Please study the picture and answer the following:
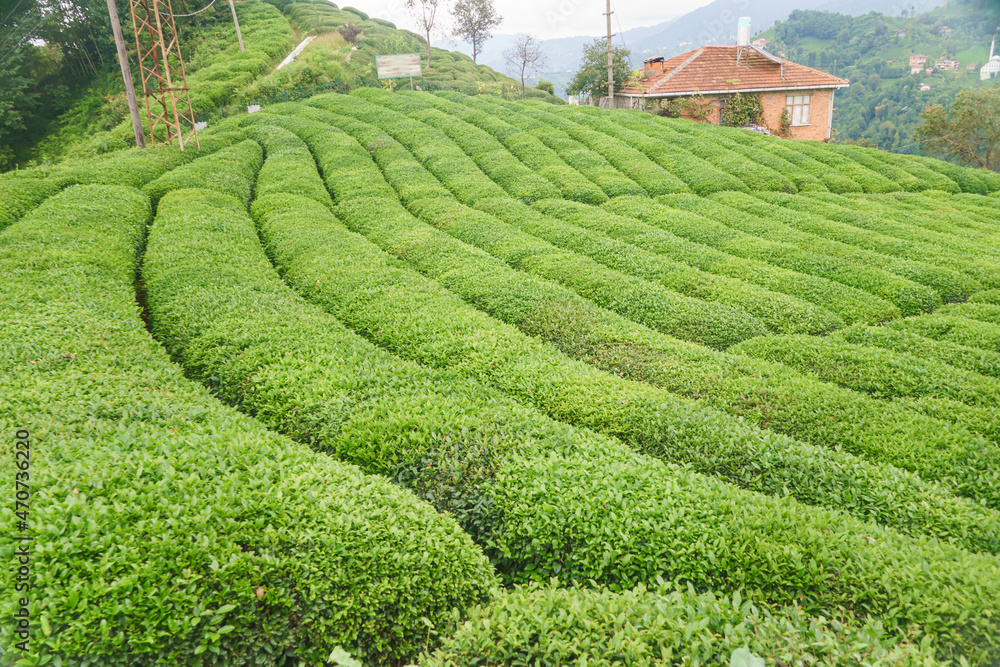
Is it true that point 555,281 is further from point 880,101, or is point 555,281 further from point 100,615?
point 880,101

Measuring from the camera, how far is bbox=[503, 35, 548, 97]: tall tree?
2827 inches

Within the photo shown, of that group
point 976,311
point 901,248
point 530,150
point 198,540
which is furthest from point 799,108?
point 198,540

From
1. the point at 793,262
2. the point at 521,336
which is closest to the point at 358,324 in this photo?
the point at 521,336

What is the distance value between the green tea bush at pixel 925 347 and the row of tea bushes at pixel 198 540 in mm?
10816

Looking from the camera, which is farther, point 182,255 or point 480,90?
point 480,90

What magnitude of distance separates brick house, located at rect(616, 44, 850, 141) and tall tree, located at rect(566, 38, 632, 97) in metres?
4.19

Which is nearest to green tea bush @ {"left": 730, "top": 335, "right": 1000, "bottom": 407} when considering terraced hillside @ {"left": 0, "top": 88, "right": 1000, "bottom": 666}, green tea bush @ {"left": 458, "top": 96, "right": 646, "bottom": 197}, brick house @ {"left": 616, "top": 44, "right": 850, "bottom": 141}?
terraced hillside @ {"left": 0, "top": 88, "right": 1000, "bottom": 666}

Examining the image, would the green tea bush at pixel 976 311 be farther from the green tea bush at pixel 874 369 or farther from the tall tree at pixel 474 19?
the tall tree at pixel 474 19

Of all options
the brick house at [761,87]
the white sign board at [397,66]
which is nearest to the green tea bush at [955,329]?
the brick house at [761,87]

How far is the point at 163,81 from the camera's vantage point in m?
32.3

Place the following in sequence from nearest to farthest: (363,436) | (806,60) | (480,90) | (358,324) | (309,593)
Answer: (309,593)
(363,436)
(358,324)
(480,90)
(806,60)

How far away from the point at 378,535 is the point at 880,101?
71.8 m

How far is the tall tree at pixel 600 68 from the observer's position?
4803 cm

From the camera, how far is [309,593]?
5.04 metres
